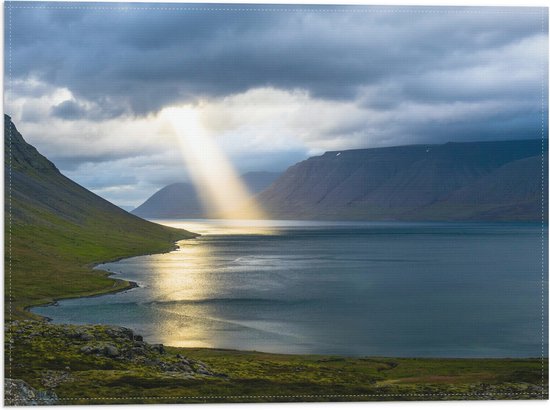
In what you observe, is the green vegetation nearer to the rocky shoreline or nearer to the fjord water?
the rocky shoreline

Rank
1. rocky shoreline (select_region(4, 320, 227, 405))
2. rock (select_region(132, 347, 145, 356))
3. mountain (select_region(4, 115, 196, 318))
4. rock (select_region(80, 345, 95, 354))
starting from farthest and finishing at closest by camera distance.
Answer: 1. mountain (select_region(4, 115, 196, 318))
2. rock (select_region(132, 347, 145, 356))
3. rock (select_region(80, 345, 95, 354))
4. rocky shoreline (select_region(4, 320, 227, 405))

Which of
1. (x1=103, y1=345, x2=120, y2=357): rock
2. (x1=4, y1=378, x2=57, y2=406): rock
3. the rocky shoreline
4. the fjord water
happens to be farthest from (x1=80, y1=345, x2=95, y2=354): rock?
the fjord water

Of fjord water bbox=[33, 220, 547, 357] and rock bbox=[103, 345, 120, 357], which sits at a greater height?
rock bbox=[103, 345, 120, 357]

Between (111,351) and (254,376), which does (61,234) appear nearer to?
(111,351)

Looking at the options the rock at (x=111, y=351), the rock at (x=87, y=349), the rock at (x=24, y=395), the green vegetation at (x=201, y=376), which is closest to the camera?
the rock at (x=24, y=395)

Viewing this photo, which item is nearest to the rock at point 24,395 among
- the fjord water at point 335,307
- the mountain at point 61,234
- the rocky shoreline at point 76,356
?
the rocky shoreline at point 76,356

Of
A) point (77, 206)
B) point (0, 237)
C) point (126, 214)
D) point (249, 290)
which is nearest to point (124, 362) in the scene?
point (0, 237)

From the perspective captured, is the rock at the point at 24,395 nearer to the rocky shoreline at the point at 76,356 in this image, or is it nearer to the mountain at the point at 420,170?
the rocky shoreline at the point at 76,356

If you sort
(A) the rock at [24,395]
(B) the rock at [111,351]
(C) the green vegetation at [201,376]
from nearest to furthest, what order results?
(A) the rock at [24,395], (C) the green vegetation at [201,376], (B) the rock at [111,351]

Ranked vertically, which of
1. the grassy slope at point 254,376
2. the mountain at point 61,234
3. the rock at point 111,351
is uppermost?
the mountain at point 61,234
